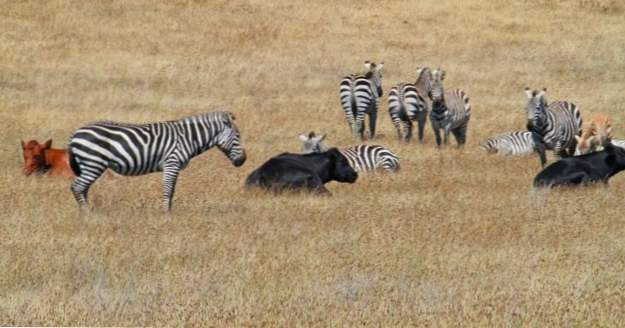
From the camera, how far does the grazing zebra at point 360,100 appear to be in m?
28.1

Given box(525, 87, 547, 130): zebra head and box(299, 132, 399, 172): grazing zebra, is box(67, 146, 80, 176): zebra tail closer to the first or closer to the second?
box(299, 132, 399, 172): grazing zebra

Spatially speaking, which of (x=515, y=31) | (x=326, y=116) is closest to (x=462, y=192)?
(x=326, y=116)

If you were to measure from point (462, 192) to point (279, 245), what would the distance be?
17.0 ft

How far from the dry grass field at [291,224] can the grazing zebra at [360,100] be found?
0.66 m

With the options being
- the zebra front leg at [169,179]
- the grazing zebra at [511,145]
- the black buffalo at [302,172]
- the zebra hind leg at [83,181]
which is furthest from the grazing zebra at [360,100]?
the zebra hind leg at [83,181]

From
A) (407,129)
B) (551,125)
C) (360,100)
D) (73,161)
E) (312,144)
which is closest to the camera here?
(73,161)

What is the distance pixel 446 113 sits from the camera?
86.1 ft

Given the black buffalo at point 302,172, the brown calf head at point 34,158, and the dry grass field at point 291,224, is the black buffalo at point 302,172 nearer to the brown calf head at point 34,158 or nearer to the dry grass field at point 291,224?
the dry grass field at point 291,224

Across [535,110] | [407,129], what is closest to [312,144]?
[535,110]

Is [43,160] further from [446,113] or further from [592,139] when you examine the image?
[446,113]

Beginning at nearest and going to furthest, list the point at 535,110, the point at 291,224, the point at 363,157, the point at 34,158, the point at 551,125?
the point at 291,224 → the point at 34,158 → the point at 363,157 → the point at 535,110 → the point at 551,125

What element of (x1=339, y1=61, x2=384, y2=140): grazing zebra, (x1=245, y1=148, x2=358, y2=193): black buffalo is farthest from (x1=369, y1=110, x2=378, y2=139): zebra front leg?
(x1=245, y1=148, x2=358, y2=193): black buffalo

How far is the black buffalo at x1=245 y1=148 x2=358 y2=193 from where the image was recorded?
17.7 m

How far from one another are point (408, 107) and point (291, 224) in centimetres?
1261
